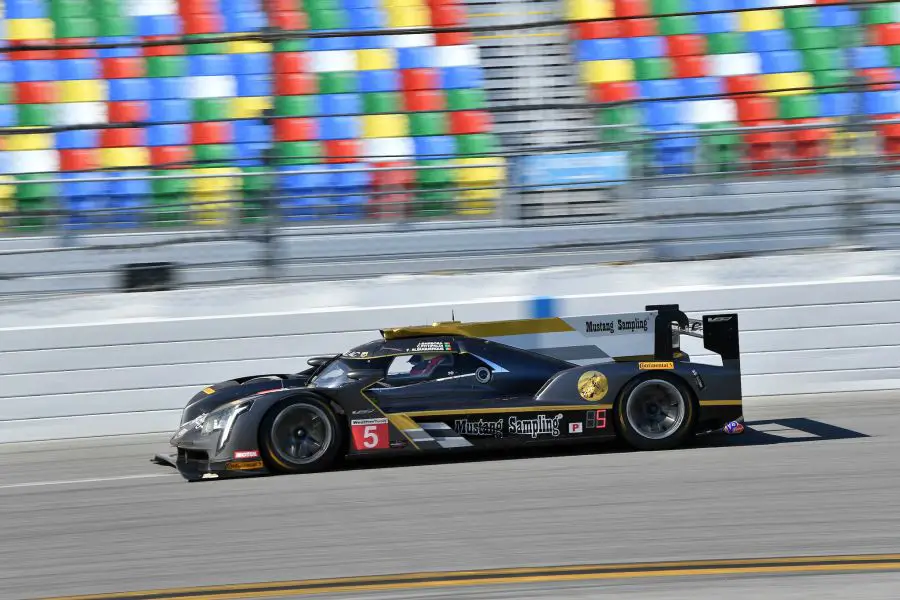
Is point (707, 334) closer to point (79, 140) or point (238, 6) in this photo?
point (79, 140)

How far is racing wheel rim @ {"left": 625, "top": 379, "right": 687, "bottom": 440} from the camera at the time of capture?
7.76 meters

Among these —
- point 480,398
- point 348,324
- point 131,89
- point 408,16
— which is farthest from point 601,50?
point 480,398

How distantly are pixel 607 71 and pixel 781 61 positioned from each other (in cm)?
238

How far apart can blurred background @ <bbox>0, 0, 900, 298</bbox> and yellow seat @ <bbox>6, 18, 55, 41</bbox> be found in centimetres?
2

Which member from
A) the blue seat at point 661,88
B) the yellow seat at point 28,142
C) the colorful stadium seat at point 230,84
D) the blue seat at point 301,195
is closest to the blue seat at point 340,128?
the colorful stadium seat at point 230,84

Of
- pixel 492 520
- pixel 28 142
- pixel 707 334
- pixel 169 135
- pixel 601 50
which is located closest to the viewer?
pixel 492 520

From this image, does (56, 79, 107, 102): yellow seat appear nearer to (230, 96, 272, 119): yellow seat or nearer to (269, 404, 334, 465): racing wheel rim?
(230, 96, 272, 119): yellow seat

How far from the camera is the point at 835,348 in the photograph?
33.4 feet

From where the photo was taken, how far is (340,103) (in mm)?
14836

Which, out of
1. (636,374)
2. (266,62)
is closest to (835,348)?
(636,374)

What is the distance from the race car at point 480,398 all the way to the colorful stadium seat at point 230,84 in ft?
16.1

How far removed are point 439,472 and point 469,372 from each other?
2.32 ft

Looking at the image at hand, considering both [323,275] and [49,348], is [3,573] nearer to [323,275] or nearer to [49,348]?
[49,348]

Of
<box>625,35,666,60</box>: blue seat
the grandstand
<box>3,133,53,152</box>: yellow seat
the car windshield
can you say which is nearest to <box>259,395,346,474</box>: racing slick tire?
the car windshield
